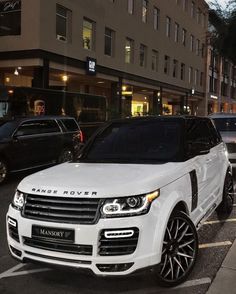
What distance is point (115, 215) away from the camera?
4.18m

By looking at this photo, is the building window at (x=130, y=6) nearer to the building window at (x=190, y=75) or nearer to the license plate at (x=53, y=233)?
the building window at (x=190, y=75)

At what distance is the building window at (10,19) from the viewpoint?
2491 centimetres

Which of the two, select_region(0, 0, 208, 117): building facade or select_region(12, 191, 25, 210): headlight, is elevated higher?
select_region(0, 0, 208, 117): building facade

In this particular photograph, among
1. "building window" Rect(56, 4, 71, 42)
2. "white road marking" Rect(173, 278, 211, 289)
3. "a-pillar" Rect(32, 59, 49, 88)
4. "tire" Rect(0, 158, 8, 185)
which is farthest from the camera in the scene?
"building window" Rect(56, 4, 71, 42)

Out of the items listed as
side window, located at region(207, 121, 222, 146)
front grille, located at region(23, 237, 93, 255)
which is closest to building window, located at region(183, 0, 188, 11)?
side window, located at region(207, 121, 222, 146)

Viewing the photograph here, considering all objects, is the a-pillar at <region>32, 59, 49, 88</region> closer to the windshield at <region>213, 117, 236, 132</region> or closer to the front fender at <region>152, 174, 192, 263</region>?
the windshield at <region>213, 117, 236, 132</region>

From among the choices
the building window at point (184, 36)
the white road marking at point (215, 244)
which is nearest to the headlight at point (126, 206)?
the white road marking at point (215, 244)

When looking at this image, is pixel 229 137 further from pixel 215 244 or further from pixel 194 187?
pixel 194 187

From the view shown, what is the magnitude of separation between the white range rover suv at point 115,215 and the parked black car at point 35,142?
6.12 metres

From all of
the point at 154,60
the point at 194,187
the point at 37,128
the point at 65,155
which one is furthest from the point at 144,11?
the point at 194,187

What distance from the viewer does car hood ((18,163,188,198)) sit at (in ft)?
14.0

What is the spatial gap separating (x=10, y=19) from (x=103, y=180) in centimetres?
2282

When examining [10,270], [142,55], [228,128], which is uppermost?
[142,55]

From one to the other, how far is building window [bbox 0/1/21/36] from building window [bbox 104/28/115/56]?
304 inches
